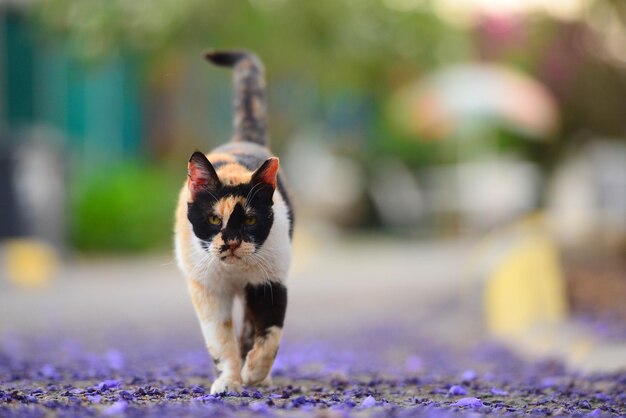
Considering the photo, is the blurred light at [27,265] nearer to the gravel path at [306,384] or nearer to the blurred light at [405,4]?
the gravel path at [306,384]

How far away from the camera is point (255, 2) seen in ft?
57.7

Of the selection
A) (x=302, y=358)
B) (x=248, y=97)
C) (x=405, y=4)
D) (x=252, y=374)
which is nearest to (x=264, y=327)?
(x=252, y=374)

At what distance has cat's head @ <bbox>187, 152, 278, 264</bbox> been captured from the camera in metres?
4.43

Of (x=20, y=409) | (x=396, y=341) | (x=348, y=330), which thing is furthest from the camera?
(x=348, y=330)

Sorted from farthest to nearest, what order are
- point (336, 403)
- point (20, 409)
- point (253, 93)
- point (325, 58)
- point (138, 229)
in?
point (325, 58) → point (138, 229) → point (253, 93) → point (336, 403) → point (20, 409)

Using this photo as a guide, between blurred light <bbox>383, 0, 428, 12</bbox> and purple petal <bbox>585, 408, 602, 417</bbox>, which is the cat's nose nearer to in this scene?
purple petal <bbox>585, 408, 602, 417</bbox>

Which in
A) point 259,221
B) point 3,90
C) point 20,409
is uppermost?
point 3,90

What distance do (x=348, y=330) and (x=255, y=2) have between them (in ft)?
30.5

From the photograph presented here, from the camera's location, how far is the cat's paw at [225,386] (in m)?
4.50

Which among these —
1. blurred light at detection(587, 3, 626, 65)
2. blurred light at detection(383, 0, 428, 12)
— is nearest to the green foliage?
blurred light at detection(383, 0, 428, 12)

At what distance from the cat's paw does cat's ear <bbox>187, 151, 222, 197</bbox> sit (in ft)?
2.78

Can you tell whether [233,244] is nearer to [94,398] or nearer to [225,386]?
[225,386]

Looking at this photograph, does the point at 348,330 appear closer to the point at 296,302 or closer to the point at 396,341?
the point at 396,341

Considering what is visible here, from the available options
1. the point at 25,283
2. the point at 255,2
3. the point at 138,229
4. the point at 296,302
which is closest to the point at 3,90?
the point at 138,229
